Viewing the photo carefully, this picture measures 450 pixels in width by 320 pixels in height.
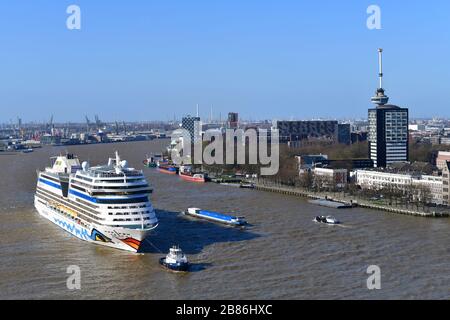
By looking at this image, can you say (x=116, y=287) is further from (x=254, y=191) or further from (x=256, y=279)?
(x=254, y=191)

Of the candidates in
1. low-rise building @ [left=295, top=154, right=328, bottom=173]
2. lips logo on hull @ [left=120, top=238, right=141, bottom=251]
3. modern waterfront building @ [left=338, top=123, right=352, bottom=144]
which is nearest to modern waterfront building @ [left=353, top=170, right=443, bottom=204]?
low-rise building @ [left=295, top=154, right=328, bottom=173]

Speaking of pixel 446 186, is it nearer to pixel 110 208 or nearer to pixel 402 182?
pixel 402 182

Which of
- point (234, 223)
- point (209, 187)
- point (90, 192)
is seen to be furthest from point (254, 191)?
A: point (90, 192)

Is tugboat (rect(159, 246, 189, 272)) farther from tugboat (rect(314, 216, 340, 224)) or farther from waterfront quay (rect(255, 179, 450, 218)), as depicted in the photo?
waterfront quay (rect(255, 179, 450, 218))

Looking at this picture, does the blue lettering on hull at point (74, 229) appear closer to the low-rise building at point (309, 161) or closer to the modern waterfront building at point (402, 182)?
the modern waterfront building at point (402, 182)

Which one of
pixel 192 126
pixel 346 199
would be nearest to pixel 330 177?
pixel 346 199
